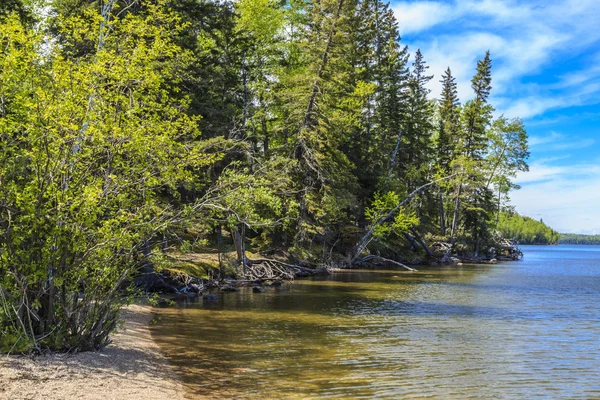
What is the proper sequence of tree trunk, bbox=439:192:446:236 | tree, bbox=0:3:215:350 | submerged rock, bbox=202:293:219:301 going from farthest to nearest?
tree trunk, bbox=439:192:446:236 → submerged rock, bbox=202:293:219:301 → tree, bbox=0:3:215:350

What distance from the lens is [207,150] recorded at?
20.8 metres

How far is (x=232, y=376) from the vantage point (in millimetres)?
9391

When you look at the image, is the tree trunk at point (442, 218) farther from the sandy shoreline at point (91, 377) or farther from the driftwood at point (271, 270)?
the sandy shoreline at point (91, 377)

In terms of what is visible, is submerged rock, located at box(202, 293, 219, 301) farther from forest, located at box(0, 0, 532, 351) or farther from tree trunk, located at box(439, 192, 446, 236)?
tree trunk, located at box(439, 192, 446, 236)

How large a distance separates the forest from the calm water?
8.22 ft

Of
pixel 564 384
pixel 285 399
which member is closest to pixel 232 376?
pixel 285 399

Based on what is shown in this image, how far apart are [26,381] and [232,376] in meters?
3.73

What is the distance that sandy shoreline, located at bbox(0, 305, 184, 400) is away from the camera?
696 centimetres

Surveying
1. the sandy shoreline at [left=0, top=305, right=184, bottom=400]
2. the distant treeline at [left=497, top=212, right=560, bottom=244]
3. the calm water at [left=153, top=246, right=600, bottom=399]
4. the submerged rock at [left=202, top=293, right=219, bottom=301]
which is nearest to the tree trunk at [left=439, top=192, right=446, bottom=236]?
the calm water at [left=153, top=246, right=600, bottom=399]

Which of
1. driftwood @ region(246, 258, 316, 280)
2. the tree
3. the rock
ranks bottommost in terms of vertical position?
the rock

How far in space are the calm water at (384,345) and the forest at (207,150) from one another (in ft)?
8.22

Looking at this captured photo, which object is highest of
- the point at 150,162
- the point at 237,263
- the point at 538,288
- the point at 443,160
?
the point at 443,160

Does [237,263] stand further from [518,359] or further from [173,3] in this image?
[518,359]

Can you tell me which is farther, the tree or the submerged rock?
the submerged rock
